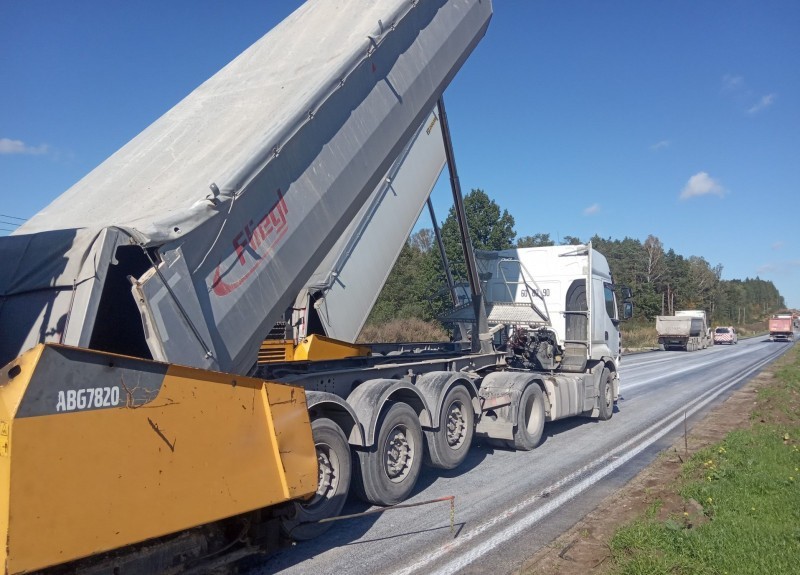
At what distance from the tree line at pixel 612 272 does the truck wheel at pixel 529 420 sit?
9.50 feet

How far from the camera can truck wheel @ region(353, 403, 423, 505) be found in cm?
604

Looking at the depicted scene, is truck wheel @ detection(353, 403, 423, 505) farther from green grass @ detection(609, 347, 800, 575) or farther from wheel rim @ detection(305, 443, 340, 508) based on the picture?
green grass @ detection(609, 347, 800, 575)

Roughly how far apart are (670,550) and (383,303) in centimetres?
2723

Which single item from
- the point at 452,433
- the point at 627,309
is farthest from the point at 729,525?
the point at 627,309

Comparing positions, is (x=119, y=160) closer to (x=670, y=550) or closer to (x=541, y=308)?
(x=670, y=550)

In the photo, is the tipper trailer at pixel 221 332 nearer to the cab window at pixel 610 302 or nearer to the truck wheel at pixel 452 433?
the truck wheel at pixel 452 433

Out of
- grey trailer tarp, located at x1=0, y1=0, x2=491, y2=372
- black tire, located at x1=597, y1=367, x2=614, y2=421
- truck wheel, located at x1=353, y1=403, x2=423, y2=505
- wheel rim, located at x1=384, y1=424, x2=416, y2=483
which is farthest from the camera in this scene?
black tire, located at x1=597, y1=367, x2=614, y2=421

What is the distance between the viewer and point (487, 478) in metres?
7.73

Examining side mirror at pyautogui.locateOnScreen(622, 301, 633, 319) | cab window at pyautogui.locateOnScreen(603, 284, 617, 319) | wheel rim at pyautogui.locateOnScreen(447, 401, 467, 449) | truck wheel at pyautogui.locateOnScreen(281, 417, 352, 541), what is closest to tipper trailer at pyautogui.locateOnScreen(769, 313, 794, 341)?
side mirror at pyautogui.locateOnScreen(622, 301, 633, 319)

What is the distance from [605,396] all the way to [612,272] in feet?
202

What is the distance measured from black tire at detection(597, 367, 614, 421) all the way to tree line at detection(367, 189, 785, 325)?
353 centimetres

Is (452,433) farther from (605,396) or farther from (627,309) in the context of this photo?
(627,309)

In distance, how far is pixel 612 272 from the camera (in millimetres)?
69688

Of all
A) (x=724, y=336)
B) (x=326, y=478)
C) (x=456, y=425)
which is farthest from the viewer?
(x=724, y=336)
